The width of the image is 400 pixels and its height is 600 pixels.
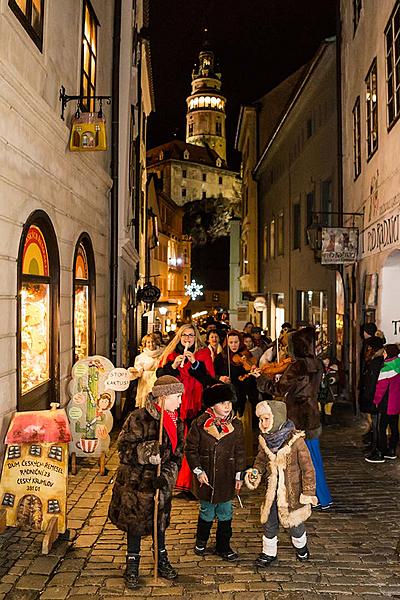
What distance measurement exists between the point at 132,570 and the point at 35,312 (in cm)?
401

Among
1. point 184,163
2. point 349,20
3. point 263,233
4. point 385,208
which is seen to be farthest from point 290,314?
point 184,163

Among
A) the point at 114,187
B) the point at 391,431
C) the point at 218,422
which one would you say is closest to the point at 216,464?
the point at 218,422

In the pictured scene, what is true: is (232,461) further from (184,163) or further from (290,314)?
(184,163)

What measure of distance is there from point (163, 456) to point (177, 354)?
8.28 feet

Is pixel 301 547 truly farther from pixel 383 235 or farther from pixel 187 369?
pixel 383 235

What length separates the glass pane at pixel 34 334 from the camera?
313 inches

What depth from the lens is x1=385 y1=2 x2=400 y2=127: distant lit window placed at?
34.7 ft

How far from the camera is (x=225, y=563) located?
5.89m

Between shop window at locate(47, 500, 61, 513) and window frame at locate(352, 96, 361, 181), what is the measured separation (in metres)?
10.7

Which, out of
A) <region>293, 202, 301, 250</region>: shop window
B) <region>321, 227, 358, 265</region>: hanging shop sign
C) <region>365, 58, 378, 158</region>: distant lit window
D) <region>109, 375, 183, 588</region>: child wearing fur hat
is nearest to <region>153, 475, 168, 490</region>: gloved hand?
<region>109, 375, 183, 588</region>: child wearing fur hat

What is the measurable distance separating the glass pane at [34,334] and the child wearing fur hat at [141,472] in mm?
2784

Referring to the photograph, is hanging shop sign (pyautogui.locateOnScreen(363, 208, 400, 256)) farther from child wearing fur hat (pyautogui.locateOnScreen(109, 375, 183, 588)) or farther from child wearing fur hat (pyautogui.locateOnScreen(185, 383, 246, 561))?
child wearing fur hat (pyautogui.locateOnScreen(109, 375, 183, 588))

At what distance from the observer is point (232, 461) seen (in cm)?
602

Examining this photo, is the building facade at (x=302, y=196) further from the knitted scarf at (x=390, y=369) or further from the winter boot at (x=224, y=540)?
the winter boot at (x=224, y=540)
